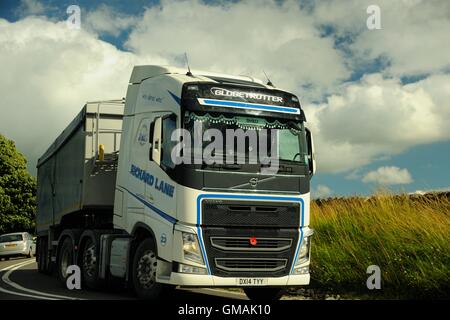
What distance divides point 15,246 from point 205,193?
77.7ft

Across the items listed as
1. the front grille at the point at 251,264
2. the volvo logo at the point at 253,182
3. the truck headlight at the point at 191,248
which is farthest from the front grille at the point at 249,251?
the volvo logo at the point at 253,182

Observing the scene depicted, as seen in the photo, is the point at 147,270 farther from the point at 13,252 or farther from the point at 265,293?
the point at 13,252

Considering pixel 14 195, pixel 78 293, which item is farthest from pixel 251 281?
pixel 14 195

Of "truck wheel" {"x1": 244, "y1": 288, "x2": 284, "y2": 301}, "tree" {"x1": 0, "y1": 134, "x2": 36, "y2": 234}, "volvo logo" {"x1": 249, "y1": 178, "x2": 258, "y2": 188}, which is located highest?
"tree" {"x1": 0, "y1": 134, "x2": 36, "y2": 234}

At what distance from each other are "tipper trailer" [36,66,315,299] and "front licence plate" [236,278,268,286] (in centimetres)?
2

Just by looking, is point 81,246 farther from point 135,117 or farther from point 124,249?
point 135,117

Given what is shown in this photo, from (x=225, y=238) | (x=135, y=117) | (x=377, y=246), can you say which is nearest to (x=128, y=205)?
(x=135, y=117)

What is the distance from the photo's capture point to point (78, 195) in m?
14.2

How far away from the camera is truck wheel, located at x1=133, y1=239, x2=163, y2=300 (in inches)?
418

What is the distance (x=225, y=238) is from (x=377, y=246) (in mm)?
4130

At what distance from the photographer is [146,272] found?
10.9m

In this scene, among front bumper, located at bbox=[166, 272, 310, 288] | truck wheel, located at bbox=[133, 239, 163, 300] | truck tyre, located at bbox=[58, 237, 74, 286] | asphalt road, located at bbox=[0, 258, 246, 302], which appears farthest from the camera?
truck tyre, located at bbox=[58, 237, 74, 286]

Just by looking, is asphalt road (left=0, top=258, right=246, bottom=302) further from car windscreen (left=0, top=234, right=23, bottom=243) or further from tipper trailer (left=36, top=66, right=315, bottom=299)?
car windscreen (left=0, top=234, right=23, bottom=243)

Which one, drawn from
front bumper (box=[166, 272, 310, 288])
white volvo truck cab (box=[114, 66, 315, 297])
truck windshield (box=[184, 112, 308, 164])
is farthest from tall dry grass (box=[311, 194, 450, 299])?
truck windshield (box=[184, 112, 308, 164])
